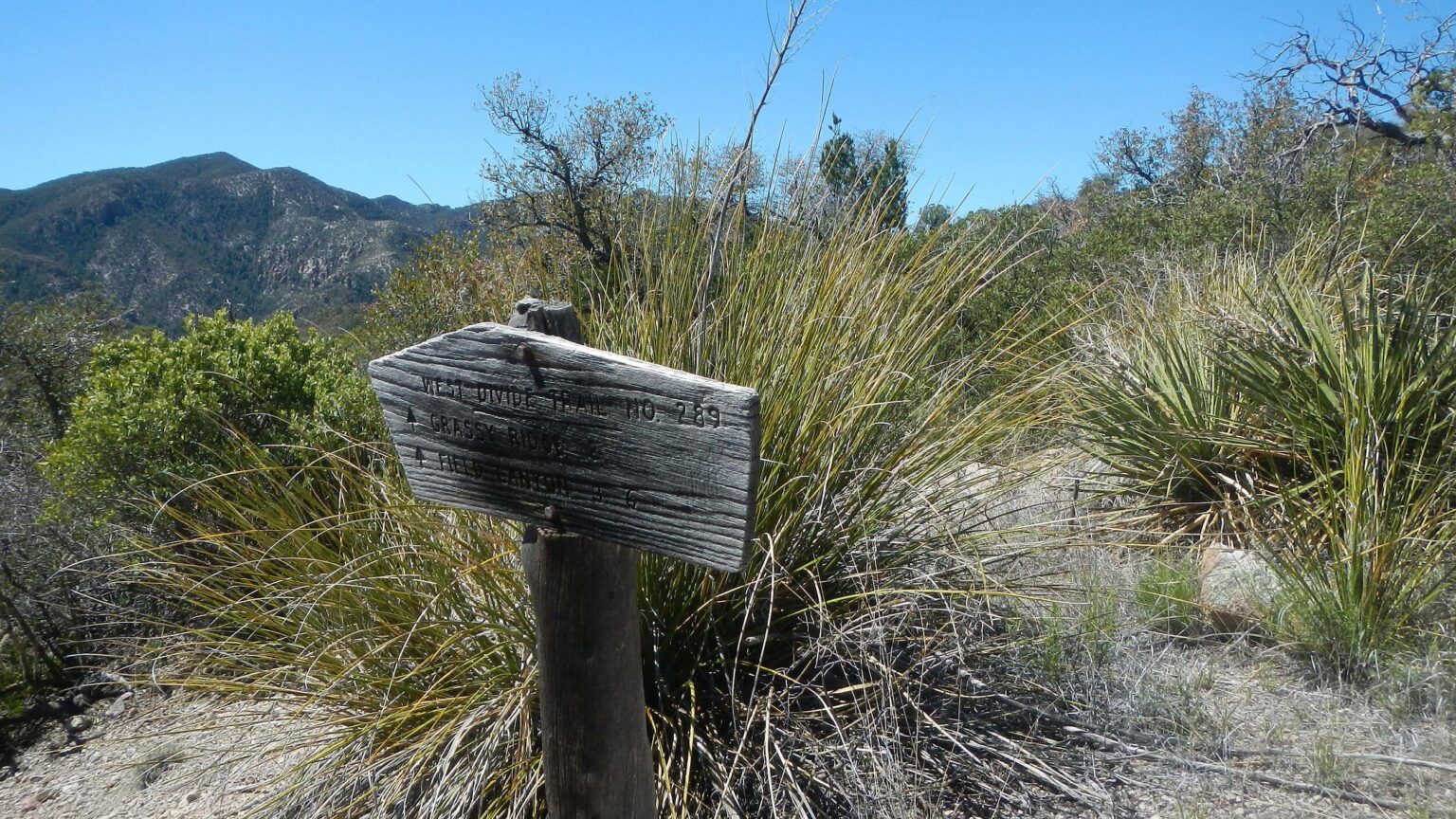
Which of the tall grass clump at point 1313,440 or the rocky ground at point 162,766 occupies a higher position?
the tall grass clump at point 1313,440

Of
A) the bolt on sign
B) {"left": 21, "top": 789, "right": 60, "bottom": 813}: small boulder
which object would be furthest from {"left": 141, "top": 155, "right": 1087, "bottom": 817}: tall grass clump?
{"left": 21, "top": 789, "right": 60, "bottom": 813}: small boulder

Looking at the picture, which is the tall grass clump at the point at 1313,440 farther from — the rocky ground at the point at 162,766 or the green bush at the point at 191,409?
the green bush at the point at 191,409

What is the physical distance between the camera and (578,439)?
6.05ft

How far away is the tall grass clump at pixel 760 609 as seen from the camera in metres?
2.79

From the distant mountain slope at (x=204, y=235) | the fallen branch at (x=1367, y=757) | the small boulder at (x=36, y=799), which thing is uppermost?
the distant mountain slope at (x=204, y=235)

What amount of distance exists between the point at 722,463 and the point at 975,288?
218cm

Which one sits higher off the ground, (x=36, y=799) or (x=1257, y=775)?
(x=1257, y=775)

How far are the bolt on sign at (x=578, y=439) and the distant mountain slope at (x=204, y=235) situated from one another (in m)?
35.7

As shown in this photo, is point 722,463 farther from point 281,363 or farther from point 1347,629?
point 281,363

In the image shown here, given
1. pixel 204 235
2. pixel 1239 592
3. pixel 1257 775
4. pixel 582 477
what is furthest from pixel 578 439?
pixel 204 235

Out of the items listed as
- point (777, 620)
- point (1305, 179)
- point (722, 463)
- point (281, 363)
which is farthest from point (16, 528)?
point (1305, 179)

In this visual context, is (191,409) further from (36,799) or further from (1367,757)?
(1367,757)

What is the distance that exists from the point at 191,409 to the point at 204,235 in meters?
56.3

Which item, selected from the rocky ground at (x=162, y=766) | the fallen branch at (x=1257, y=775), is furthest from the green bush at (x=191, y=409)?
the fallen branch at (x=1257, y=775)
